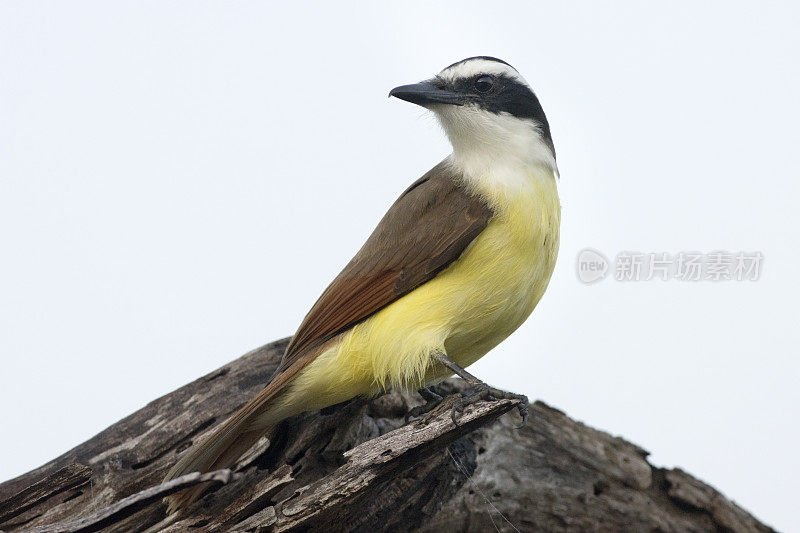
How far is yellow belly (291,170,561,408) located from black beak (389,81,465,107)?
30.9 inches

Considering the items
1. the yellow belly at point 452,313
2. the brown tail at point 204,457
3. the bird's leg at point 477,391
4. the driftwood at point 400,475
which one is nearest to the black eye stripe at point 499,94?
the yellow belly at point 452,313

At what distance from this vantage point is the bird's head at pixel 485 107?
5.80 m

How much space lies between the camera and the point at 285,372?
5.27 metres

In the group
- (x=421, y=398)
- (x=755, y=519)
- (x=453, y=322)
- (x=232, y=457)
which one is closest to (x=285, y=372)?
(x=232, y=457)

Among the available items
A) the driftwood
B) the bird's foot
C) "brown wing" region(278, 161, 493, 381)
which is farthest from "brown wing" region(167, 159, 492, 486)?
the bird's foot

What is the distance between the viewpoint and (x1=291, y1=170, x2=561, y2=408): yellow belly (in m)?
5.17

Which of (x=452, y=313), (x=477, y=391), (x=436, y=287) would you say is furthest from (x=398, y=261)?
(x=477, y=391)

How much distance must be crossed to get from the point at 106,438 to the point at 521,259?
320 cm

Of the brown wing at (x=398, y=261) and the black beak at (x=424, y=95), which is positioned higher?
the black beak at (x=424, y=95)

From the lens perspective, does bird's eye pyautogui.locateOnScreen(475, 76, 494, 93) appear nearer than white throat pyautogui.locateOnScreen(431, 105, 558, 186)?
No

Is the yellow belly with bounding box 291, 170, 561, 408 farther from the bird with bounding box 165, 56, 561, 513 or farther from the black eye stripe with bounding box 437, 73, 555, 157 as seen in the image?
the black eye stripe with bounding box 437, 73, 555, 157

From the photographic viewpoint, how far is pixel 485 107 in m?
5.84

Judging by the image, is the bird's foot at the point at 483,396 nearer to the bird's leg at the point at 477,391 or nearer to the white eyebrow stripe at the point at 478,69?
the bird's leg at the point at 477,391

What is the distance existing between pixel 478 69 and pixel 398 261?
59.1 inches
